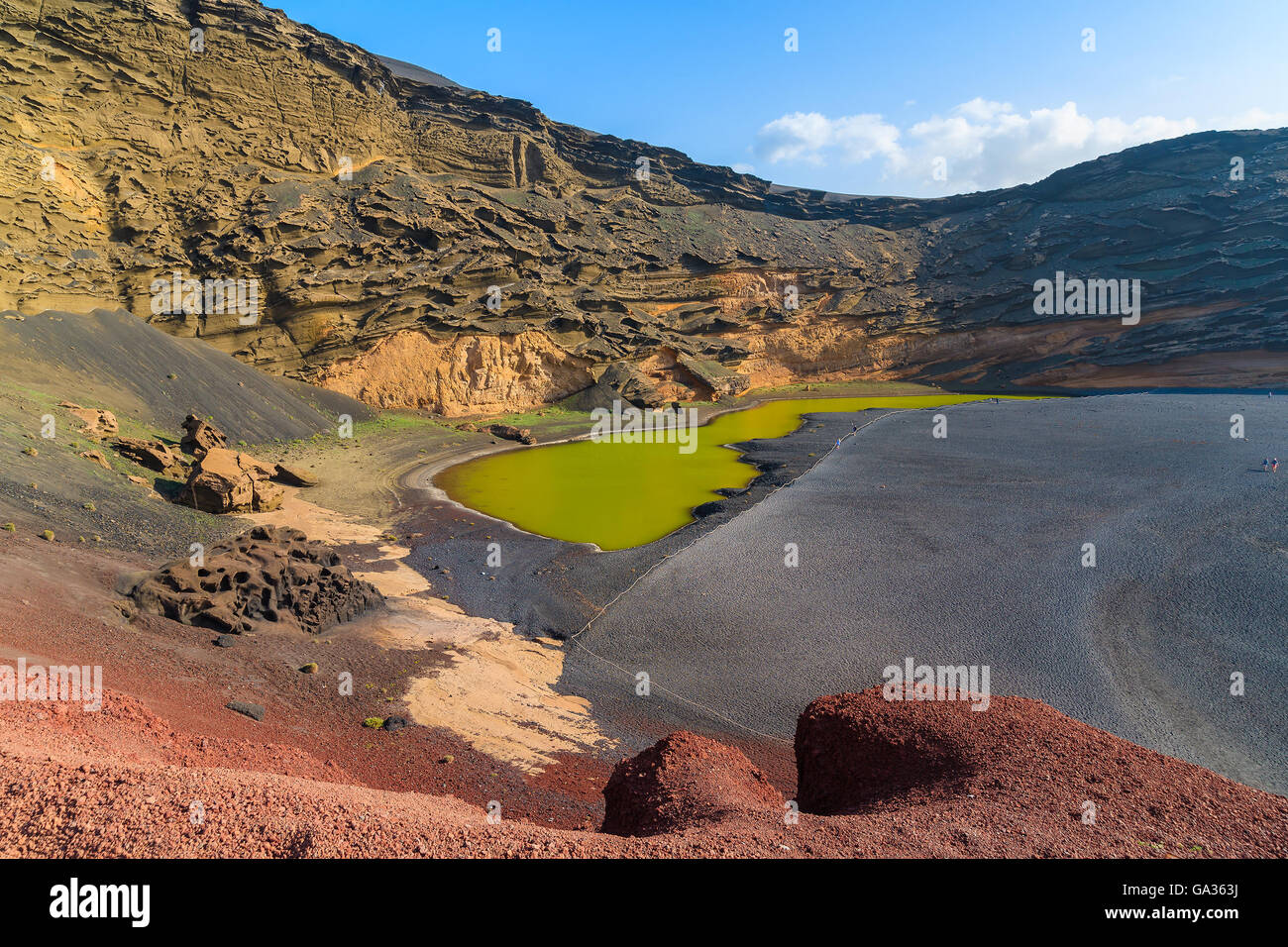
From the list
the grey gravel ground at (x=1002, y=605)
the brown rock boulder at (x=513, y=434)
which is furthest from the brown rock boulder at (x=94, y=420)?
the brown rock boulder at (x=513, y=434)

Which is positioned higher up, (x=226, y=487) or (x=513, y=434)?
(x=513, y=434)

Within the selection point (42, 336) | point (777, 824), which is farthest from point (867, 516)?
point (42, 336)

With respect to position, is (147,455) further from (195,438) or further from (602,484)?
(602,484)
